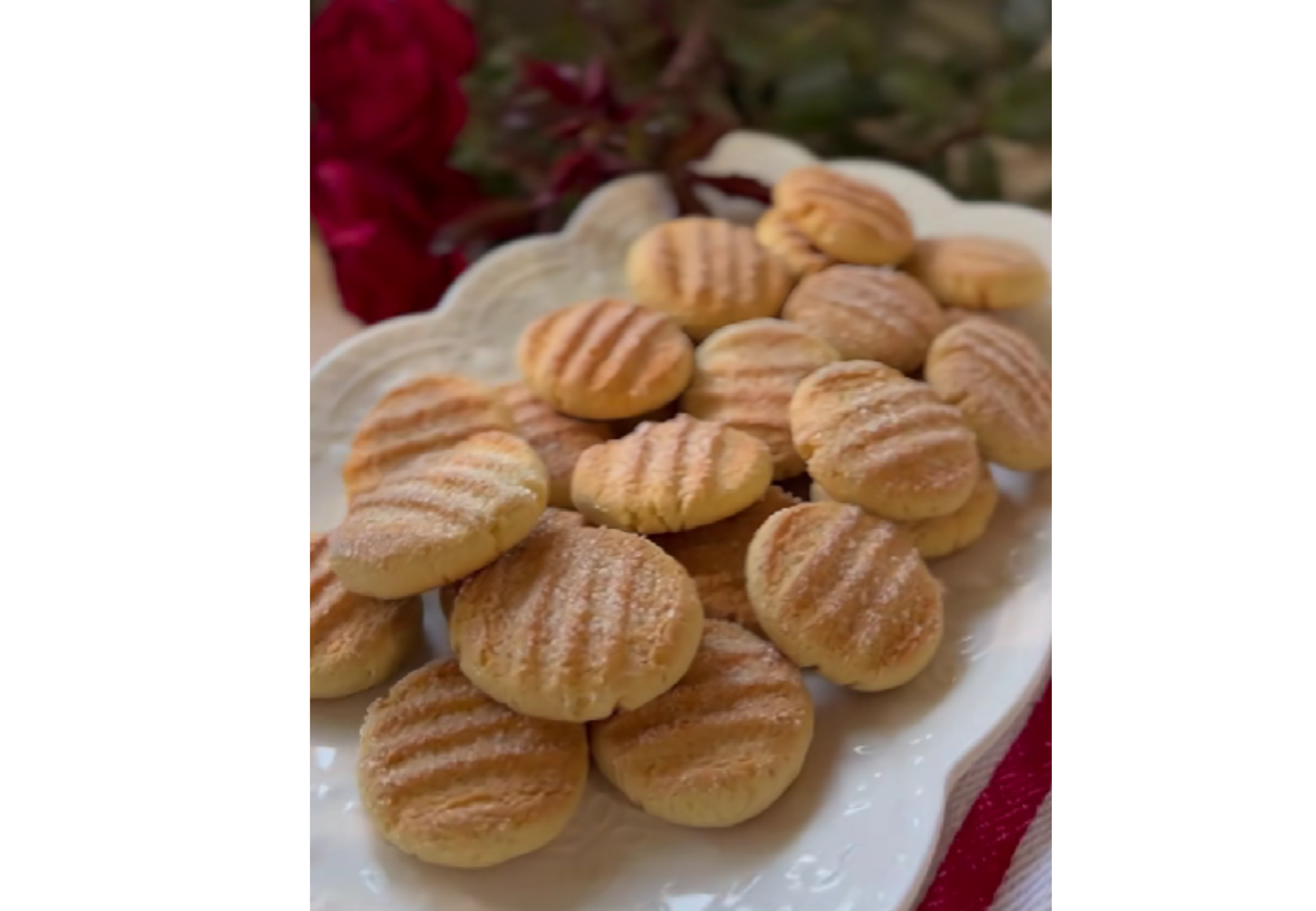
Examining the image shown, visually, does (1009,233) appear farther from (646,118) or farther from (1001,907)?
(1001,907)

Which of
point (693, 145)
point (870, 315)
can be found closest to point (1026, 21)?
point (693, 145)

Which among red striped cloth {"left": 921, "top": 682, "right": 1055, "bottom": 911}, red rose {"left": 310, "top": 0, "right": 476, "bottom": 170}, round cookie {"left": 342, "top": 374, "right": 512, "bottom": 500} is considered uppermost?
red rose {"left": 310, "top": 0, "right": 476, "bottom": 170}

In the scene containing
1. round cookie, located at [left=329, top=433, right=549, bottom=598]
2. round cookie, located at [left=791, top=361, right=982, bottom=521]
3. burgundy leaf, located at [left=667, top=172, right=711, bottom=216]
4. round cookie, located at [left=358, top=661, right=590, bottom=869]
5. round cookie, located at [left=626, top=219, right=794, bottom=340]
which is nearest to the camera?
round cookie, located at [left=358, top=661, right=590, bottom=869]

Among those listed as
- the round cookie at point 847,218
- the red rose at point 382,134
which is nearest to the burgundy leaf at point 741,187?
the round cookie at point 847,218

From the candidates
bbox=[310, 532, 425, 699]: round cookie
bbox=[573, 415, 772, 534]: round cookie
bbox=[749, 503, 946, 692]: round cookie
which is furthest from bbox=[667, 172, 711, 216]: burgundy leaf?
bbox=[310, 532, 425, 699]: round cookie

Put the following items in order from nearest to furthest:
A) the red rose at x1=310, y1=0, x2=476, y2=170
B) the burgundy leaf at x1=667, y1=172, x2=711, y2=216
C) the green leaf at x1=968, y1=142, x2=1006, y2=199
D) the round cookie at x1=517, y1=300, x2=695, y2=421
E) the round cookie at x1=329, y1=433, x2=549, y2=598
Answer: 1. the round cookie at x1=329, y1=433, x2=549, y2=598
2. the round cookie at x1=517, y1=300, x2=695, y2=421
3. the red rose at x1=310, y1=0, x2=476, y2=170
4. the burgundy leaf at x1=667, y1=172, x2=711, y2=216
5. the green leaf at x1=968, y1=142, x2=1006, y2=199

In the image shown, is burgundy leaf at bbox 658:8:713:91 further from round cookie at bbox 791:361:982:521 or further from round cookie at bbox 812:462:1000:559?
round cookie at bbox 812:462:1000:559

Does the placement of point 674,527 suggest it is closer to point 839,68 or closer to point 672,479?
point 672,479

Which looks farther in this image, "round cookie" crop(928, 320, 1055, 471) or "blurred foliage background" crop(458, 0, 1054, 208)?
"blurred foliage background" crop(458, 0, 1054, 208)
